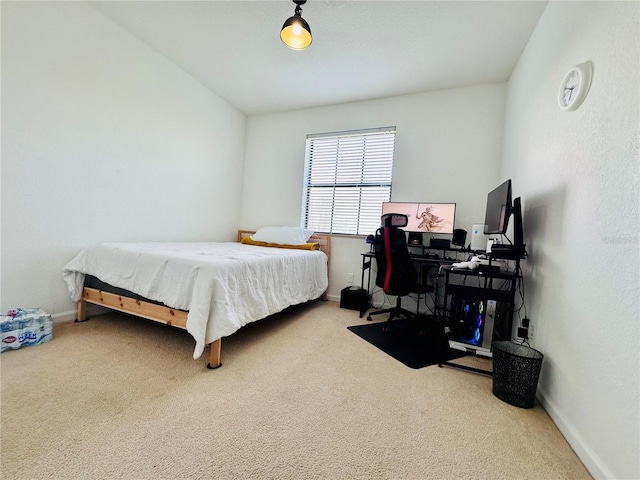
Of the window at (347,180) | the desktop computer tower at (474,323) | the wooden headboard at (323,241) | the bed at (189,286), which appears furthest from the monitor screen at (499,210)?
the wooden headboard at (323,241)

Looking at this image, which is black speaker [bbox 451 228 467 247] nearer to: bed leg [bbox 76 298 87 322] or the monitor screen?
the monitor screen

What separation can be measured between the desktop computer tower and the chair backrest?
1.54 feet

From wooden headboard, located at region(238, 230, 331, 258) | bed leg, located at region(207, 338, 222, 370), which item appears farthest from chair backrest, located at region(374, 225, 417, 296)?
bed leg, located at region(207, 338, 222, 370)

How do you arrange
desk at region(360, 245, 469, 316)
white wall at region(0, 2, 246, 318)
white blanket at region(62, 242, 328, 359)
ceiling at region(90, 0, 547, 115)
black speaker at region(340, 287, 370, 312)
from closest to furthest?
white blanket at region(62, 242, 328, 359), white wall at region(0, 2, 246, 318), ceiling at region(90, 0, 547, 115), desk at region(360, 245, 469, 316), black speaker at region(340, 287, 370, 312)

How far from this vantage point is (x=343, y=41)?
8.18 feet

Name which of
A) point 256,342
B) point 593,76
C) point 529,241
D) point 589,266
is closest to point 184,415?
point 256,342

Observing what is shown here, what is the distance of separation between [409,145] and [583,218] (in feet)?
7.75

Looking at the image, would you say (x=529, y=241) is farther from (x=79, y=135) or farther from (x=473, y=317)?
(x=79, y=135)

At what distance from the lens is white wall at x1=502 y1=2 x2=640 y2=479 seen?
39.6 inches

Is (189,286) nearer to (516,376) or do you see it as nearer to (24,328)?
(24,328)

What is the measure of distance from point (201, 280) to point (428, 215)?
258cm

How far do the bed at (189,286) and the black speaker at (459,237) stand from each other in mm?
1803

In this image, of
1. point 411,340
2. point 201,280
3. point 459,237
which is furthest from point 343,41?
point 411,340

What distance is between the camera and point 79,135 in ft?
7.66
